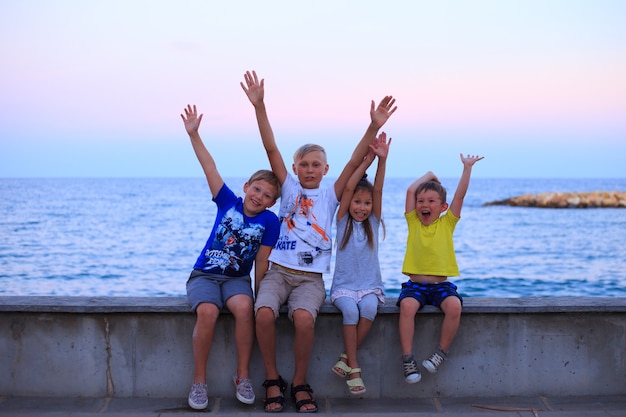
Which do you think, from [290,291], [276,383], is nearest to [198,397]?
[276,383]

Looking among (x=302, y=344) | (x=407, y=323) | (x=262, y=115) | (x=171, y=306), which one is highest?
(x=262, y=115)

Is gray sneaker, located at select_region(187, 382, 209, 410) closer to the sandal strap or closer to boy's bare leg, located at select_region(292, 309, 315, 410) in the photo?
the sandal strap

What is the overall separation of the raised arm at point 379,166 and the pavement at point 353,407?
1.27 metres

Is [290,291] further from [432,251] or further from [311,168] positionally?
[432,251]

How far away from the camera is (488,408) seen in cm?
434

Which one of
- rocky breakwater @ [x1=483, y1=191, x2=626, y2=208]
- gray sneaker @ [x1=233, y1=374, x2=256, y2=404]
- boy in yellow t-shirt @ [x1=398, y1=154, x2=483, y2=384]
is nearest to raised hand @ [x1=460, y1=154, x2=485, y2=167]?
boy in yellow t-shirt @ [x1=398, y1=154, x2=483, y2=384]

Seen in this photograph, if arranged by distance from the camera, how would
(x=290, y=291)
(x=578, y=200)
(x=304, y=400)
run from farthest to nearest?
(x=578, y=200)
(x=290, y=291)
(x=304, y=400)

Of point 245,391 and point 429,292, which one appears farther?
point 429,292

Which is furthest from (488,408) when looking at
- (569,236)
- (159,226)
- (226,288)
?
(159,226)

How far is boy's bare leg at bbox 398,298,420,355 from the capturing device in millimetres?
4363

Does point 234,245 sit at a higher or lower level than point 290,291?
higher

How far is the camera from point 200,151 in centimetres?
462

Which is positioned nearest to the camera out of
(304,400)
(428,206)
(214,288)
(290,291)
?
(304,400)

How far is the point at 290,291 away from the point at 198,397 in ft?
2.85
